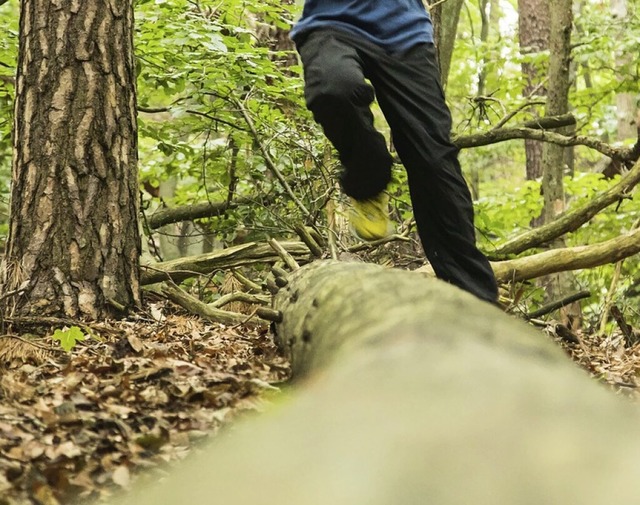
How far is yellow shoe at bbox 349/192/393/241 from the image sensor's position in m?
3.92

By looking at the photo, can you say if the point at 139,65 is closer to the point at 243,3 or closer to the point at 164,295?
the point at 243,3

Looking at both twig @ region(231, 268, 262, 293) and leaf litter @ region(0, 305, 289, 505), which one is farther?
twig @ region(231, 268, 262, 293)

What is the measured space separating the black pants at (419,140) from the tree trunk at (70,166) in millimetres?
1586

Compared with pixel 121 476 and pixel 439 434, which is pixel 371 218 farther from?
pixel 439 434

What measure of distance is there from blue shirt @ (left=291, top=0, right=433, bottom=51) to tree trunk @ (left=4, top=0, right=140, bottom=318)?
159 centimetres

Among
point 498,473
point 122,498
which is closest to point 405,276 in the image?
point 122,498

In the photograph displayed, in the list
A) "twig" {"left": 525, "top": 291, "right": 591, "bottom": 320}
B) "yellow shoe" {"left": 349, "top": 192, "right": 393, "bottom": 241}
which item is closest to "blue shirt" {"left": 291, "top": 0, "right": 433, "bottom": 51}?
"yellow shoe" {"left": 349, "top": 192, "right": 393, "bottom": 241}

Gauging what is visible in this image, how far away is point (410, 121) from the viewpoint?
358 cm

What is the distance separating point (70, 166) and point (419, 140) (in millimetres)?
2169

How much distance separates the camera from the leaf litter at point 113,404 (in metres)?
2.06

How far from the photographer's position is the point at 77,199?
4562 mm

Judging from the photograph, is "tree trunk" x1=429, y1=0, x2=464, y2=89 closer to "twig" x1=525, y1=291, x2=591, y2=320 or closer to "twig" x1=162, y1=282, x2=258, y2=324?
"twig" x1=525, y1=291, x2=591, y2=320

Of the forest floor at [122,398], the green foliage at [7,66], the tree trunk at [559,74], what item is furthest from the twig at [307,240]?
the tree trunk at [559,74]

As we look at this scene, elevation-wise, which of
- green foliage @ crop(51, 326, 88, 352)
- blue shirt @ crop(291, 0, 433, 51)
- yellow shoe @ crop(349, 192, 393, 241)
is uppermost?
blue shirt @ crop(291, 0, 433, 51)
